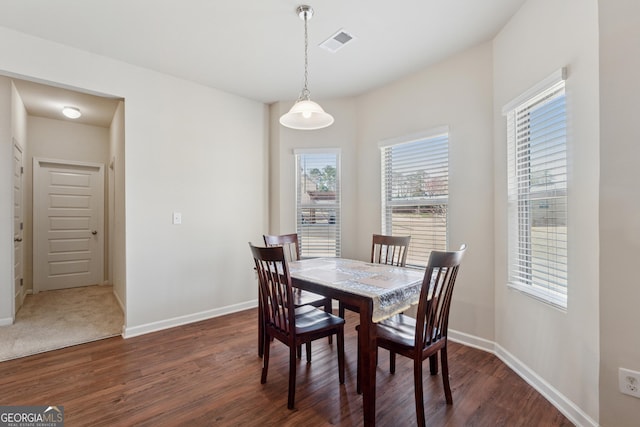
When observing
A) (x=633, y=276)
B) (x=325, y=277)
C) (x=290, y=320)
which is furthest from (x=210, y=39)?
(x=633, y=276)

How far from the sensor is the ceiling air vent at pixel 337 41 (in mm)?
2412

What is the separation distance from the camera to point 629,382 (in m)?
1.41

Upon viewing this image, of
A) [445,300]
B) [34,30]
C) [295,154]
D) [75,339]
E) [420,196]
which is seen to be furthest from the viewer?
[295,154]

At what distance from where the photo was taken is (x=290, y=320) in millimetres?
1825

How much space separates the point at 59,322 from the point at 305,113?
352cm

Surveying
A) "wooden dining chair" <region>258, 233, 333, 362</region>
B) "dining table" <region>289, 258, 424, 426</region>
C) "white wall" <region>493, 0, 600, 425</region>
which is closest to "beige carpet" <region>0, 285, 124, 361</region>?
"wooden dining chair" <region>258, 233, 333, 362</region>

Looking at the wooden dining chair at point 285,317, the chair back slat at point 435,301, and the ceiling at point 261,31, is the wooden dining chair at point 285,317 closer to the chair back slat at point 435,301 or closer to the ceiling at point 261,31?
the chair back slat at point 435,301

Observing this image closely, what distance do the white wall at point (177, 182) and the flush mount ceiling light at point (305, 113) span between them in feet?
4.89

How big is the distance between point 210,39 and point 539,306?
10.9ft

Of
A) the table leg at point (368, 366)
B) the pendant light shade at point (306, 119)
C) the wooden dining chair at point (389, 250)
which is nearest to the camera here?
the table leg at point (368, 366)

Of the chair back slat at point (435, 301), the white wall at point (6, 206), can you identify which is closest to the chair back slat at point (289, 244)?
the chair back slat at point (435, 301)

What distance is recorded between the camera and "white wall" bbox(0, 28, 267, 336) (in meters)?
2.72

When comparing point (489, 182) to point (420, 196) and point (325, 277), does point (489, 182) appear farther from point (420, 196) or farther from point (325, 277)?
point (325, 277)

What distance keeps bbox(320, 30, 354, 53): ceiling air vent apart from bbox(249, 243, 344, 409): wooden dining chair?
1876mm
